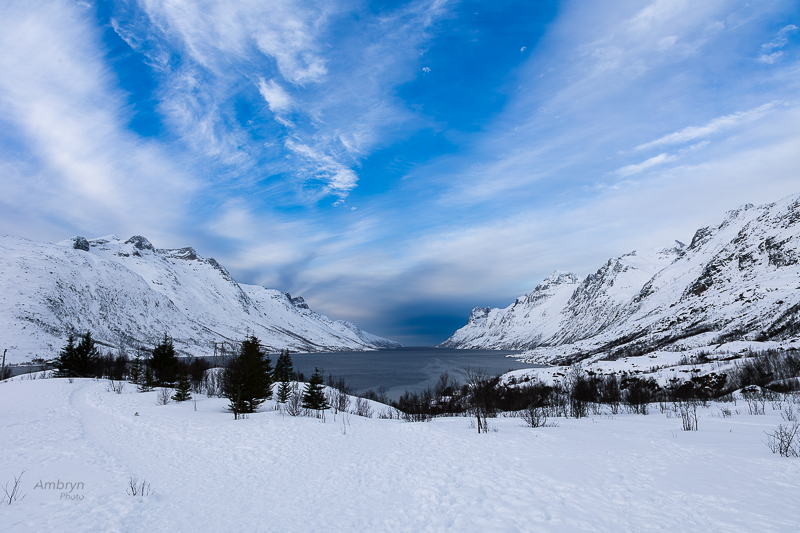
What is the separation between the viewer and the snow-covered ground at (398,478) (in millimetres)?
6973

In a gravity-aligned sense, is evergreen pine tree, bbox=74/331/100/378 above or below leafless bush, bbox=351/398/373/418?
above

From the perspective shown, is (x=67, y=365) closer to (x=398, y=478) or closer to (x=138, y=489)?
(x=138, y=489)

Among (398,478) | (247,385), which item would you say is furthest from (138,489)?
(247,385)

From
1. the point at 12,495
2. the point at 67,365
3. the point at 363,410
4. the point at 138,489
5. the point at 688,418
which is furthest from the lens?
the point at 67,365

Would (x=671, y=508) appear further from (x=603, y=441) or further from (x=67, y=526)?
(x=67, y=526)

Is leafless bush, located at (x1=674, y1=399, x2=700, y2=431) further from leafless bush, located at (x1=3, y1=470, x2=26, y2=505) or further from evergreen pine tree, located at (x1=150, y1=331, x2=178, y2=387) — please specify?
evergreen pine tree, located at (x1=150, y1=331, x2=178, y2=387)

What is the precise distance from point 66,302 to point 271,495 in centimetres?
16299

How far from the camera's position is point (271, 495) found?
887 centimetres

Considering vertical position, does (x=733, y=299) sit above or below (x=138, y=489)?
above

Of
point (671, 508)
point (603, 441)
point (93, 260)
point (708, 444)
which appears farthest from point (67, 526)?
point (93, 260)

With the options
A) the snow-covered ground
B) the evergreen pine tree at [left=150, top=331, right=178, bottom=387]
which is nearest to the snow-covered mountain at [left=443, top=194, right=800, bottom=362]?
the snow-covered ground

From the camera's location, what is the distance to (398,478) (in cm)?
998

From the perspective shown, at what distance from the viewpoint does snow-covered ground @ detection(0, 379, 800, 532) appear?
697 cm

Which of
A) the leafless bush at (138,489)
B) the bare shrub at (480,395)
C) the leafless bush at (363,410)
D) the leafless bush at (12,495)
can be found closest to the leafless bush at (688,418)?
the bare shrub at (480,395)
